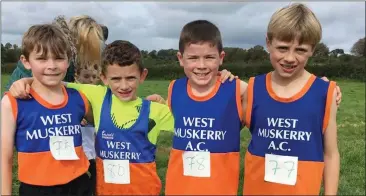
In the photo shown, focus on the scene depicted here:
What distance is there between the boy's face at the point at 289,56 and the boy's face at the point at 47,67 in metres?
1.54

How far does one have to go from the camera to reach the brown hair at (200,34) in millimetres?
3426

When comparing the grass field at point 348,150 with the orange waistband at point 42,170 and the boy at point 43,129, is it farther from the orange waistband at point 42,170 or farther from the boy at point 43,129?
the orange waistband at point 42,170

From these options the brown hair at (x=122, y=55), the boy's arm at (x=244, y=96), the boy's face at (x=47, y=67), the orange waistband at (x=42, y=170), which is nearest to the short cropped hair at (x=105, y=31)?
the brown hair at (x=122, y=55)

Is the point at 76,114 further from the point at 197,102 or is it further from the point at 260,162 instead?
the point at 260,162

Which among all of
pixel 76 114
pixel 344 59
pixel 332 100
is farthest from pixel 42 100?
pixel 344 59

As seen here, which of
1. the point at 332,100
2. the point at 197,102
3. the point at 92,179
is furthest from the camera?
the point at 92,179

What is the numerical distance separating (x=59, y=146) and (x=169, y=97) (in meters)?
0.89

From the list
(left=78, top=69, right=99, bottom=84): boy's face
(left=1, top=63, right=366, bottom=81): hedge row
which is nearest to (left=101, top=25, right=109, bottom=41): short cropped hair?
(left=78, top=69, right=99, bottom=84): boy's face

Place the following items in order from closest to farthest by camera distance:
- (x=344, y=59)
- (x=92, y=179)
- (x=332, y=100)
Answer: (x=332, y=100) < (x=92, y=179) < (x=344, y=59)

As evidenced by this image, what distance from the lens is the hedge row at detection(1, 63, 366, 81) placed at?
1194 inches

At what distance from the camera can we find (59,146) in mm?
3389

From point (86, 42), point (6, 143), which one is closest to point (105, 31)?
point (86, 42)

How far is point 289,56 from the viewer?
315 cm

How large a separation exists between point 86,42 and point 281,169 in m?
2.11
